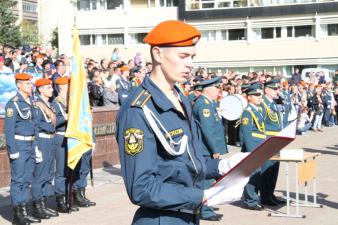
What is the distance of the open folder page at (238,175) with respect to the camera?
350 centimetres

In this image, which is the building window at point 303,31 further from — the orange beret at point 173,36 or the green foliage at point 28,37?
the orange beret at point 173,36

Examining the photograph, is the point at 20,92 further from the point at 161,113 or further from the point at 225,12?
the point at 225,12

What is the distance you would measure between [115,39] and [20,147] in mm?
40591

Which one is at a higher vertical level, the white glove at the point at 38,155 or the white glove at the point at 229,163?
the white glove at the point at 229,163

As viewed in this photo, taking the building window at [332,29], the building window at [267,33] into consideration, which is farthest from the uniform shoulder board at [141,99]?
the building window at [267,33]

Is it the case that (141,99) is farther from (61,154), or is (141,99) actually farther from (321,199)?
(321,199)

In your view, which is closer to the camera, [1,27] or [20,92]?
[20,92]

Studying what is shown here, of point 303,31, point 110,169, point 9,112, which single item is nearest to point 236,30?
point 303,31

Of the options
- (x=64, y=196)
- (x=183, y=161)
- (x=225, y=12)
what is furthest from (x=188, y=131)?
(x=225, y=12)

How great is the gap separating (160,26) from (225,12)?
142 ft

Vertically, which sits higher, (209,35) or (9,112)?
(209,35)

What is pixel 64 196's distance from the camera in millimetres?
10945

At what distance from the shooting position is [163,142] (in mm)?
3582

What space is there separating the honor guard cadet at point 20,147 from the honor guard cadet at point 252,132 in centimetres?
321
